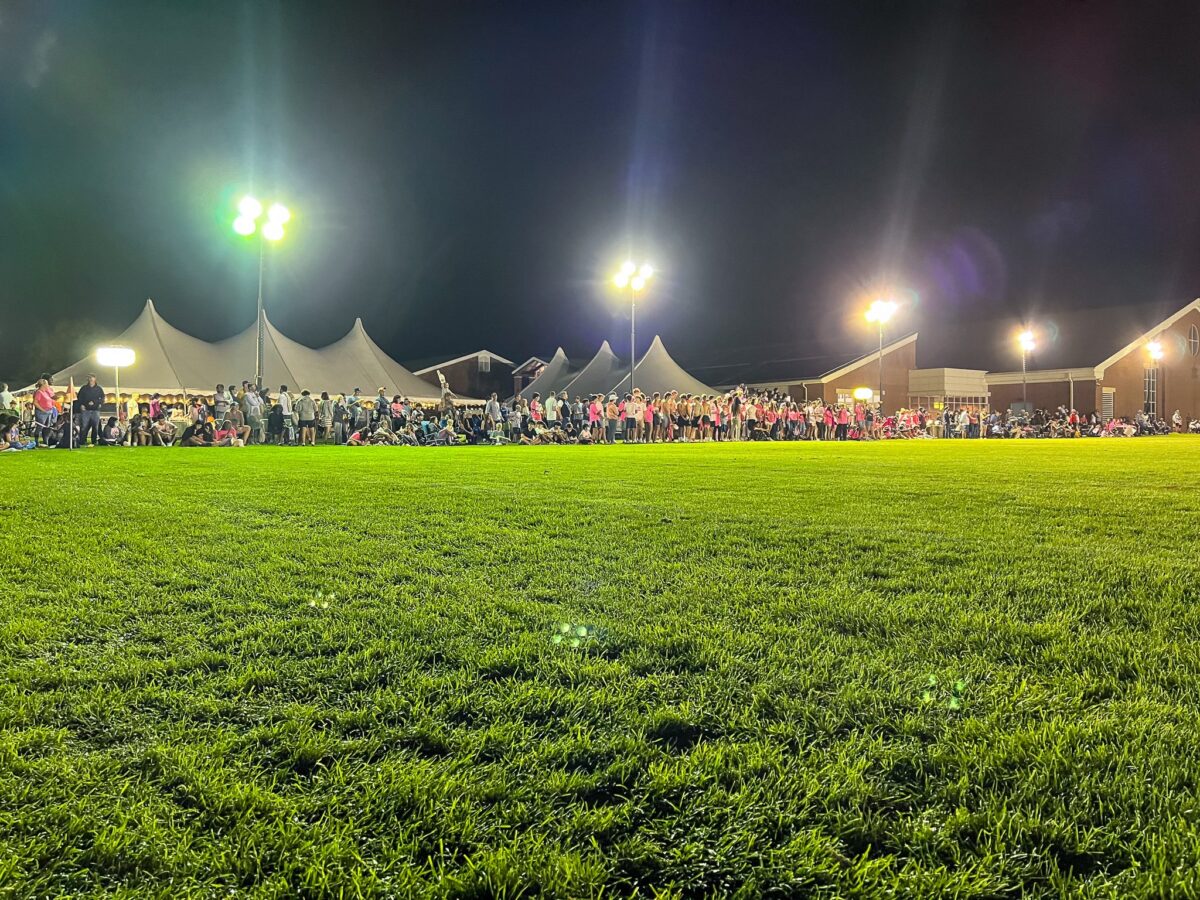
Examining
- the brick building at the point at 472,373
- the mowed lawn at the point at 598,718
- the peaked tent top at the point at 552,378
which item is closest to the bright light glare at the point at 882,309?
the peaked tent top at the point at 552,378

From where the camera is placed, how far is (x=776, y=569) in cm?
408

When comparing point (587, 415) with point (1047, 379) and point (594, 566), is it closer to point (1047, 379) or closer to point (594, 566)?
point (594, 566)

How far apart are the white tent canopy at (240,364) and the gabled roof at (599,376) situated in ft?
24.0

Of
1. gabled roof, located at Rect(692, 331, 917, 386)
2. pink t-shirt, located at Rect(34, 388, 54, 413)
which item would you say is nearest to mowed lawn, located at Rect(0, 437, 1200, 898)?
pink t-shirt, located at Rect(34, 388, 54, 413)

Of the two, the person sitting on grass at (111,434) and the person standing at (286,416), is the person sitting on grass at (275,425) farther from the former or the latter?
the person sitting on grass at (111,434)

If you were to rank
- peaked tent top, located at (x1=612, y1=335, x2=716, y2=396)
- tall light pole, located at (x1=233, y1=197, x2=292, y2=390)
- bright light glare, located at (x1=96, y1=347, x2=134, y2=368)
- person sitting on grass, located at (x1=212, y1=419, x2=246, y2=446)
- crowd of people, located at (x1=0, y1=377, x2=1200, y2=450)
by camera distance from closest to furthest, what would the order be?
1. crowd of people, located at (x1=0, y1=377, x2=1200, y2=450)
2. person sitting on grass, located at (x1=212, y1=419, x2=246, y2=446)
3. bright light glare, located at (x1=96, y1=347, x2=134, y2=368)
4. tall light pole, located at (x1=233, y1=197, x2=292, y2=390)
5. peaked tent top, located at (x1=612, y1=335, x2=716, y2=396)

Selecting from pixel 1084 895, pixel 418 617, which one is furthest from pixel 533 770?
pixel 418 617

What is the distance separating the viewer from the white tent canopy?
28.7 m

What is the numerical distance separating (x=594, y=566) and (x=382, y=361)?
34912 millimetres

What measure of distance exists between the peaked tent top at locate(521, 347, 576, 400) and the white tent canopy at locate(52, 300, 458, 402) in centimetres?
585

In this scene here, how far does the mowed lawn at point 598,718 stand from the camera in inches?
59.6

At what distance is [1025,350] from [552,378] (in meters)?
34.2

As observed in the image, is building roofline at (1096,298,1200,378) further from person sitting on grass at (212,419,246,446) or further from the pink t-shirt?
the pink t-shirt

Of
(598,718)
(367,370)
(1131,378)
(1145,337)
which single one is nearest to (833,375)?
(1131,378)
